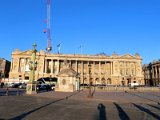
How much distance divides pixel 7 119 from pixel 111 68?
133753 millimetres

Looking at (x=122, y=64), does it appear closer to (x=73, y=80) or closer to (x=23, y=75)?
(x=23, y=75)

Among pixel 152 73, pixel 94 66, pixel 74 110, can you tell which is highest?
pixel 94 66

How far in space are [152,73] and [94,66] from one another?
1674 inches

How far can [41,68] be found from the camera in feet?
448

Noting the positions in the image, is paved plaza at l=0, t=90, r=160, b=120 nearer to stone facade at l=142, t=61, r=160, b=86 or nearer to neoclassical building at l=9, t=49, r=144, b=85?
neoclassical building at l=9, t=49, r=144, b=85

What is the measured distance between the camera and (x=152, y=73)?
14725cm

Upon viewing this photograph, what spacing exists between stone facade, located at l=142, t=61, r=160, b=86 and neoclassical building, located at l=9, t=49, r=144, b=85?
977 cm

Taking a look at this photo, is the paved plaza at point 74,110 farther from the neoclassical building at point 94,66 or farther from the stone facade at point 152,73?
the stone facade at point 152,73

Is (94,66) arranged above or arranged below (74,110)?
above

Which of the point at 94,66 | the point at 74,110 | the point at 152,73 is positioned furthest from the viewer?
the point at 152,73

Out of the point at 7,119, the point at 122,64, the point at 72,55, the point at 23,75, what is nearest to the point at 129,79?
the point at 122,64

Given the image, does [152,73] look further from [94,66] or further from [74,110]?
[74,110]

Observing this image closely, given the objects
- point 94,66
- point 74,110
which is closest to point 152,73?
point 94,66

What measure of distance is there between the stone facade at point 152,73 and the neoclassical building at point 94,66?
9774mm
